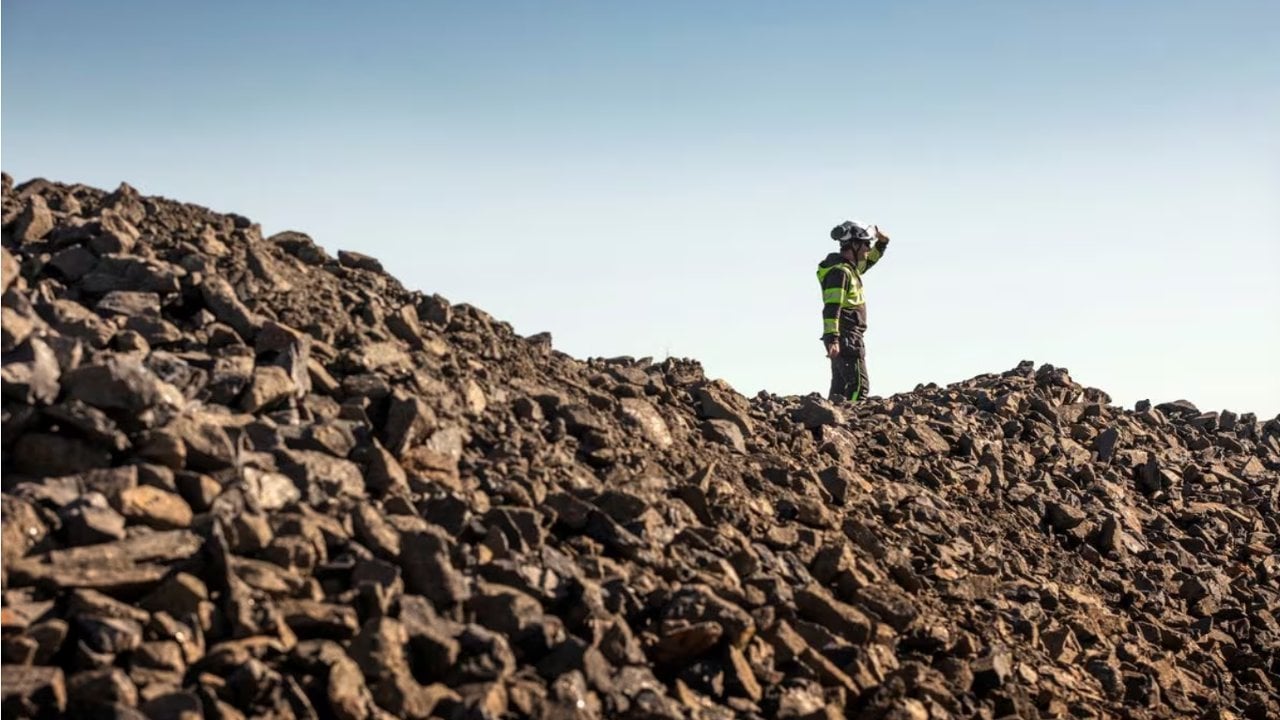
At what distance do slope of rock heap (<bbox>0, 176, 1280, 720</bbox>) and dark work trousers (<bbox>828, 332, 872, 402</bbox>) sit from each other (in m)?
3.55

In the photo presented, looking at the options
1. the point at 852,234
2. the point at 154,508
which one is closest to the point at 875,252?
the point at 852,234

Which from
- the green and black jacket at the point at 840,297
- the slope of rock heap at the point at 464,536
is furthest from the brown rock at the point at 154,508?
the green and black jacket at the point at 840,297

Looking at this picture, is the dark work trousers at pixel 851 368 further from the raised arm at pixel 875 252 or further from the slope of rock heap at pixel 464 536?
the slope of rock heap at pixel 464 536

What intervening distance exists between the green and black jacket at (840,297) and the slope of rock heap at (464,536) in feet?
10.7

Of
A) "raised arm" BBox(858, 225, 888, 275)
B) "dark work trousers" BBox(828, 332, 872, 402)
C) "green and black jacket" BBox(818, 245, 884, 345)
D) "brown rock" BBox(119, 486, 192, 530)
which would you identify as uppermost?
"raised arm" BBox(858, 225, 888, 275)

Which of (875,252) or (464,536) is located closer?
(464,536)

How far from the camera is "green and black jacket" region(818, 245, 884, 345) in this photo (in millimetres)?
16172

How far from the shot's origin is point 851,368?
54.9ft

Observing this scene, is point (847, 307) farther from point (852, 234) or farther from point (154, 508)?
point (154, 508)

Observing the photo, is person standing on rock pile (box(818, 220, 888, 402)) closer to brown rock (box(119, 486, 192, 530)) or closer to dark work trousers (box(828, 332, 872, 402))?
dark work trousers (box(828, 332, 872, 402))

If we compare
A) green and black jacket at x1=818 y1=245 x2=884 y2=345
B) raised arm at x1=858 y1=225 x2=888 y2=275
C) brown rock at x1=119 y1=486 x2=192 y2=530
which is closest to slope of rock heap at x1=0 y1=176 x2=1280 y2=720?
brown rock at x1=119 y1=486 x2=192 y2=530

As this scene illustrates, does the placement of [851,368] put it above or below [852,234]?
below

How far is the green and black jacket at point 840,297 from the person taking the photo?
16.2 meters

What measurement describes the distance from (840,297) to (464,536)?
9.15 metres
